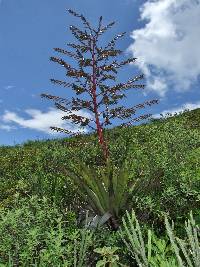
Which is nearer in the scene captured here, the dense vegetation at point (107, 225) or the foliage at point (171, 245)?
the foliage at point (171, 245)

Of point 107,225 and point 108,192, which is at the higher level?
A: point 108,192

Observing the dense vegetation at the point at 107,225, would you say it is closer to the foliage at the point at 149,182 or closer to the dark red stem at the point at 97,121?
the foliage at the point at 149,182

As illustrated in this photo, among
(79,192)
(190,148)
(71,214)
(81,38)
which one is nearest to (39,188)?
(79,192)

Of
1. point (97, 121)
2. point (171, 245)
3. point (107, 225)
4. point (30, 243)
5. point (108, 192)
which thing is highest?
point (97, 121)

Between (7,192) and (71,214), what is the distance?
5.70 meters

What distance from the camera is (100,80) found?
32.0 feet

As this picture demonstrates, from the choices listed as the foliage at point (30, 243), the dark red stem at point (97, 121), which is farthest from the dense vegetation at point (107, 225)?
the dark red stem at point (97, 121)

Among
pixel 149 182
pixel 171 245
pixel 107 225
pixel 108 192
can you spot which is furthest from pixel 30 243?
pixel 149 182

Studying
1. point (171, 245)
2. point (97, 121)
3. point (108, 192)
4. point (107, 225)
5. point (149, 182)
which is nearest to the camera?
point (171, 245)

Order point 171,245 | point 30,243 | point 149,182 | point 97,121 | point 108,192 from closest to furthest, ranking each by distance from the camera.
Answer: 1. point 171,245
2. point 30,243
3. point 108,192
4. point 149,182
5. point 97,121

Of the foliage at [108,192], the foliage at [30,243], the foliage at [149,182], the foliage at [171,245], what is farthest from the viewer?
the foliage at [108,192]

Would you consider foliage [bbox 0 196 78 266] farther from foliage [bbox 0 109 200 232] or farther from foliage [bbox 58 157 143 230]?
foliage [bbox 58 157 143 230]

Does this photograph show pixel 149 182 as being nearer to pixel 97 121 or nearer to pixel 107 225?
pixel 107 225

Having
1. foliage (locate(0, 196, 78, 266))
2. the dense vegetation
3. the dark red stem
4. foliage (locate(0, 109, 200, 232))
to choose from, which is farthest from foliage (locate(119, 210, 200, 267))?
the dark red stem
